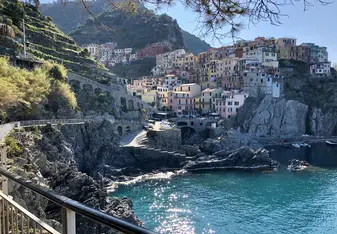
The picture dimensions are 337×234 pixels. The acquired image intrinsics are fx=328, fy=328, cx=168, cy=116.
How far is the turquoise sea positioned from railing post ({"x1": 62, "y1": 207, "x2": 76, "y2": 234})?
727 inches

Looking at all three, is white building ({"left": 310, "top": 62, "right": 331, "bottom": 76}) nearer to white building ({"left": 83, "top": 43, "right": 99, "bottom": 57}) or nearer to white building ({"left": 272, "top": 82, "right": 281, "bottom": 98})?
white building ({"left": 272, "top": 82, "right": 281, "bottom": 98})

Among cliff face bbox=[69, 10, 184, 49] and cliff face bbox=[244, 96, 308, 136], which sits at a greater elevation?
cliff face bbox=[69, 10, 184, 49]

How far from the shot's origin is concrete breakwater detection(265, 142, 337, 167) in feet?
136

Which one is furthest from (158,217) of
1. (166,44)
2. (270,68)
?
(166,44)

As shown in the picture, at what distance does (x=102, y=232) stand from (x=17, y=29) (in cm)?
3234

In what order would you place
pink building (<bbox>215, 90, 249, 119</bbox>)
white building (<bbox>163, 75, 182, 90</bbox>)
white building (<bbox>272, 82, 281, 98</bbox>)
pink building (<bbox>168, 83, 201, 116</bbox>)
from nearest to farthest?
pink building (<bbox>215, 90, 249, 119</bbox>)
white building (<bbox>272, 82, 281, 98</bbox>)
pink building (<bbox>168, 83, 201, 116</bbox>)
white building (<bbox>163, 75, 182, 90</bbox>)

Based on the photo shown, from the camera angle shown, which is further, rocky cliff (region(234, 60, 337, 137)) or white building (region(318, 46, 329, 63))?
white building (region(318, 46, 329, 63))

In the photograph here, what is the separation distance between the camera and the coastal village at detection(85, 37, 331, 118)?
59.5m

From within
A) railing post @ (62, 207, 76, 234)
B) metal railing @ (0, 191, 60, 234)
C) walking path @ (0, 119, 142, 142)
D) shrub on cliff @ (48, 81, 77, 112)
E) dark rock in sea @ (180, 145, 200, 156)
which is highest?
shrub on cliff @ (48, 81, 77, 112)

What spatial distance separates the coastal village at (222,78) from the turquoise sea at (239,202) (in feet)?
86.0

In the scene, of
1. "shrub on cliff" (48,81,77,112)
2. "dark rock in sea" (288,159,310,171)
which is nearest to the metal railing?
"shrub on cliff" (48,81,77,112)

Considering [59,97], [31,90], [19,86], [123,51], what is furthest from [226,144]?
[123,51]

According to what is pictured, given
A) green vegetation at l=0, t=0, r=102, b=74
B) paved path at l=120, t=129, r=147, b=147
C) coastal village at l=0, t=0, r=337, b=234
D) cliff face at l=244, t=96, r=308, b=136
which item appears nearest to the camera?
coastal village at l=0, t=0, r=337, b=234

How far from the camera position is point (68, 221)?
6.59ft
